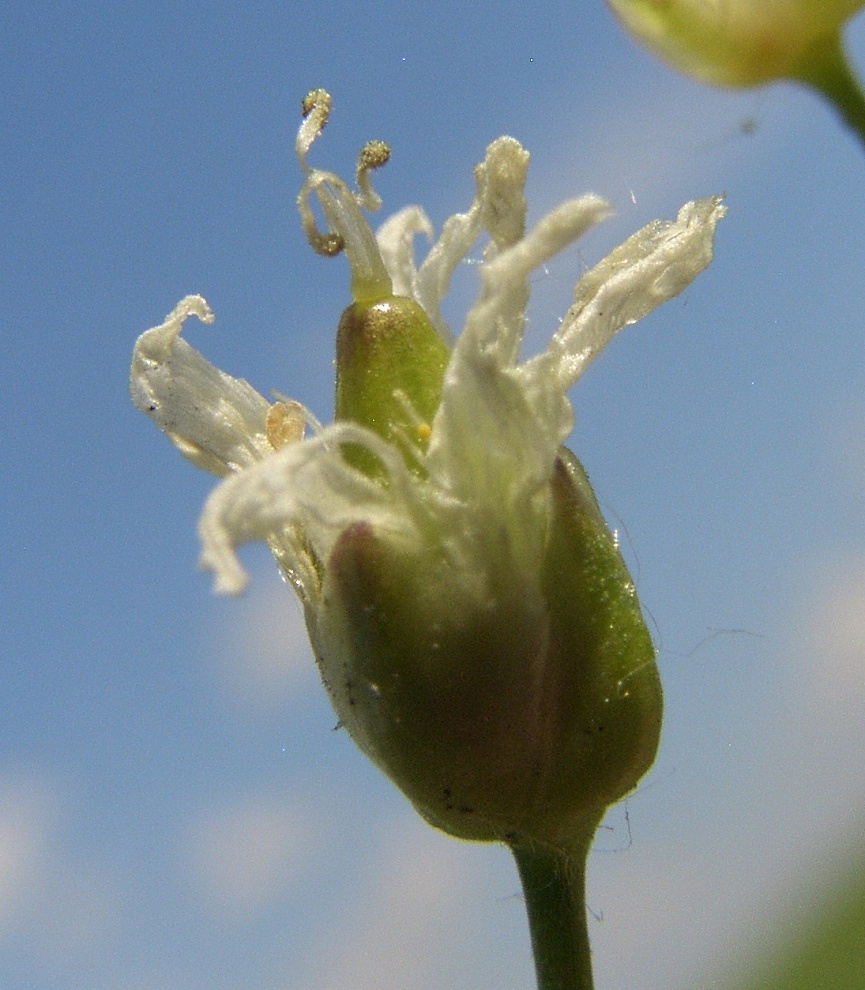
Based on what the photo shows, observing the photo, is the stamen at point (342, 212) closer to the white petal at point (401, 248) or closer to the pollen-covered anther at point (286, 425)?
the white petal at point (401, 248)

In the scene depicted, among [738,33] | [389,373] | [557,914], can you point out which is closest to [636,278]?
[389,373]

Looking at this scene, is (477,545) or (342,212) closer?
(477,545)

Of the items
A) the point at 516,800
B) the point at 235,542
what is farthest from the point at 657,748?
the point at 235,542

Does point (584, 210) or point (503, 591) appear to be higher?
point (584, 210)

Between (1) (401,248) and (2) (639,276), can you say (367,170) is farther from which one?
(2) (639,276)

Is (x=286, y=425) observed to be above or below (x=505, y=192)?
below

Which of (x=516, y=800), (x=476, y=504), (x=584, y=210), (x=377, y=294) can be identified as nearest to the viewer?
(x=584, y=210)

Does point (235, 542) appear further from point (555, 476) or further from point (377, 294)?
point (377, 294)

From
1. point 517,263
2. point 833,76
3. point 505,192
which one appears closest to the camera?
point 833,76
